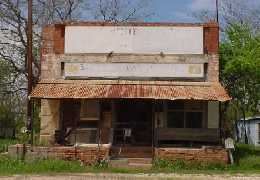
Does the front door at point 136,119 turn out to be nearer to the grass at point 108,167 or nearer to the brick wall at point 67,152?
the brick wall at point 67,152

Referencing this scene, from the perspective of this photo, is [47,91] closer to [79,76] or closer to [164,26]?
[79,76]

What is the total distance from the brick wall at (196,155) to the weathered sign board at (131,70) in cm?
386

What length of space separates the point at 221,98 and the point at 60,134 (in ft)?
23.1

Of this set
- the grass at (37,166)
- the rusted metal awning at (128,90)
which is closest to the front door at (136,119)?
the rusted metal awning at (128,90)

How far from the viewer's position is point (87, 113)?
950 inches

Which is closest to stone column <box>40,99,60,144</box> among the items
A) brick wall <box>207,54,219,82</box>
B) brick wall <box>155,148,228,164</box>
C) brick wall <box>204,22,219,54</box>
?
brick wall <box>155,148,228,164</box>

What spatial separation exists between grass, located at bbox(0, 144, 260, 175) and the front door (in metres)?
3.30

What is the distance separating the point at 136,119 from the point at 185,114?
7.29ft

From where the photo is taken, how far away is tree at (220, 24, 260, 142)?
27.3 meters

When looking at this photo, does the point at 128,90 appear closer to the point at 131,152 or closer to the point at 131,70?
the point at 131,70

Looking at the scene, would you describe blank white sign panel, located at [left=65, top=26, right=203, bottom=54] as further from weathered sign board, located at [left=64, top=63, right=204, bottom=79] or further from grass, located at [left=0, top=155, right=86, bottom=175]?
A: grass, located at [left=0, top=155, right=86, bottom=175]

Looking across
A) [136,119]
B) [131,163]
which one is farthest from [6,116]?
[131,163]

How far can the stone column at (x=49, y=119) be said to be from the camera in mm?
24094

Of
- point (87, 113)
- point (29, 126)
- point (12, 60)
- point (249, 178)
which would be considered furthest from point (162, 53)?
point (12, 60)
